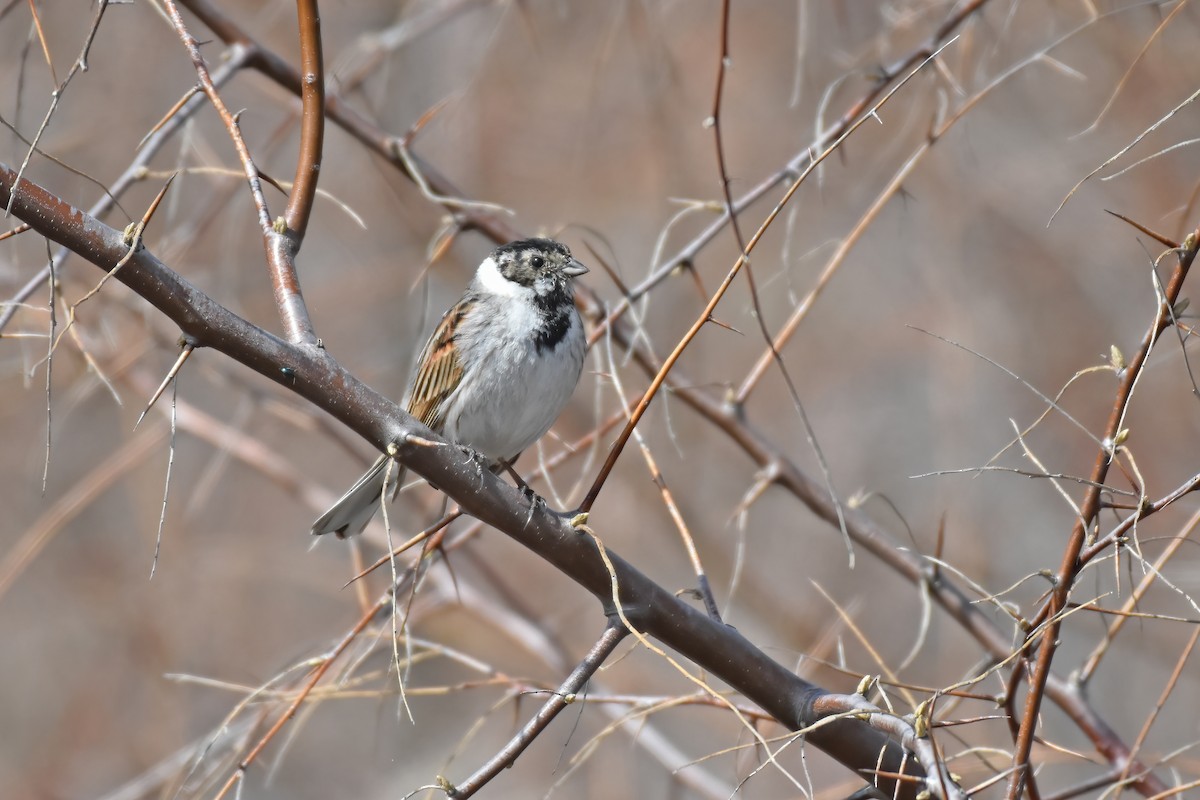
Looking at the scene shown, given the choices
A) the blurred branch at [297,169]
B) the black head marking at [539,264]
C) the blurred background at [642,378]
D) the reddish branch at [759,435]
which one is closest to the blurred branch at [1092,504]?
the reddish branch at [759,435]

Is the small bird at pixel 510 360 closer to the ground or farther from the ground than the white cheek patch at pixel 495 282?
closer to the ground

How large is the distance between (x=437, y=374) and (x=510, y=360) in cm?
24

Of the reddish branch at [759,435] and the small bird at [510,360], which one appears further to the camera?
the small bird at [510,360]

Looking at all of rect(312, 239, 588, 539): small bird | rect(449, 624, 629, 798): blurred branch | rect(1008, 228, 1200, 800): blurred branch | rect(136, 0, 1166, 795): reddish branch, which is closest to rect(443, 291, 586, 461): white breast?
rect(312, 239, 588, 539): small bird

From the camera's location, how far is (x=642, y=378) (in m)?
4.26

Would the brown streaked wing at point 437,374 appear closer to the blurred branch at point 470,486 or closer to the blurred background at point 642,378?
the blurred background at point 642,378

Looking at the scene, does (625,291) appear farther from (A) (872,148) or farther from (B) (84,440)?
(B) (84,440)

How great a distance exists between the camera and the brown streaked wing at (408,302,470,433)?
322 centimetres

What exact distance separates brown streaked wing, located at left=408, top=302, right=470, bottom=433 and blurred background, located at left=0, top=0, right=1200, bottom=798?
86cm

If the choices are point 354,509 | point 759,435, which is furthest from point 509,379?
point 759,435

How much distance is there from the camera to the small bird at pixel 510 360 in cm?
314

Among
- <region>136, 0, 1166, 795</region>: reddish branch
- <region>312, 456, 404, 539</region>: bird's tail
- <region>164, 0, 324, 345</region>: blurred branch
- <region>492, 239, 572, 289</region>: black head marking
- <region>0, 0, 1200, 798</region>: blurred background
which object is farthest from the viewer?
<region>0, 0, 1200, 798</region>: blurred background

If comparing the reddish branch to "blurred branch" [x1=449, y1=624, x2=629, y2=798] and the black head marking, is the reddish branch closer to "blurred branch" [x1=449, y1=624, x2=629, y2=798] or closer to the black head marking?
the black head marking

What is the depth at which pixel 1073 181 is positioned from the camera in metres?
4.83
